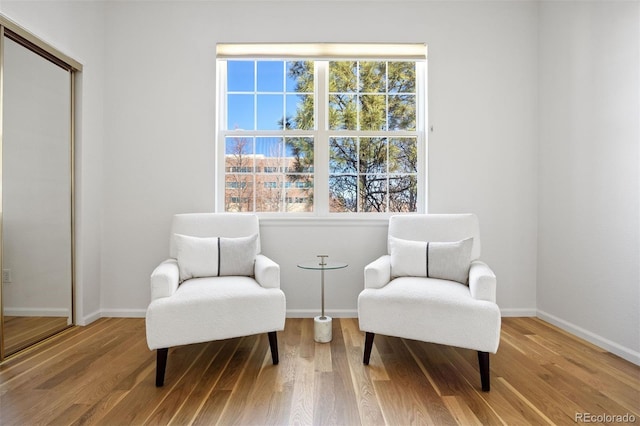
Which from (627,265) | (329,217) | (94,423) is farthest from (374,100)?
(94,423)

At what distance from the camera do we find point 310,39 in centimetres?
292

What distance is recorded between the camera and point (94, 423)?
1.44 m

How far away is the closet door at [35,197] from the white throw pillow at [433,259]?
2.45m

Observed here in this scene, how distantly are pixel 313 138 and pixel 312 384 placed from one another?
6.62 feet

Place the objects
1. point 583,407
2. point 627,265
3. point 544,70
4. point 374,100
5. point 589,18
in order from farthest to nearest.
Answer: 1. point 374,100
2. point 544,70
3. point 589,18
4. point 627,265
5. point 583,407

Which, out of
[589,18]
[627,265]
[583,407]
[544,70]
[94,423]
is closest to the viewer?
[94,423]

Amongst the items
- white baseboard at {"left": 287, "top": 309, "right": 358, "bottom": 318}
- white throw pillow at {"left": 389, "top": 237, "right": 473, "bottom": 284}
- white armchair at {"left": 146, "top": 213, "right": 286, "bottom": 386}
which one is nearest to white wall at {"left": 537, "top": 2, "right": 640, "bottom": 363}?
white throw pillow at {"left": 389, "top": 237, "right": 473, "bottom": 284}

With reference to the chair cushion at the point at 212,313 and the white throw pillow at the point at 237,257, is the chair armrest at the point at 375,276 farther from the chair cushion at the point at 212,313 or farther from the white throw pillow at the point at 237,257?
the white throw pillow at the point at 237,257

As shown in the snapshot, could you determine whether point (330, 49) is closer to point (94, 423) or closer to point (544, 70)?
point (544, 70)

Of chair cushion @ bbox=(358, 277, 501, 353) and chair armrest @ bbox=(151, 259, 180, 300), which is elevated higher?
chair armrest @ bbox=(151, 259, 180, 300)

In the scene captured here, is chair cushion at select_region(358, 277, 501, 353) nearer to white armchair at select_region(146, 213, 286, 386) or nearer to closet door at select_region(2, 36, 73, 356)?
white armchair at select_region(146, 213, 286, 386)

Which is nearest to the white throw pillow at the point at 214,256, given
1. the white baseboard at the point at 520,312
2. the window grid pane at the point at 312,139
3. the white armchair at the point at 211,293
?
the white armchair at the point at 211,293

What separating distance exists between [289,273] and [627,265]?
236cm

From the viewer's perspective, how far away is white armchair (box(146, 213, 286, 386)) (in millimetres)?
1810
